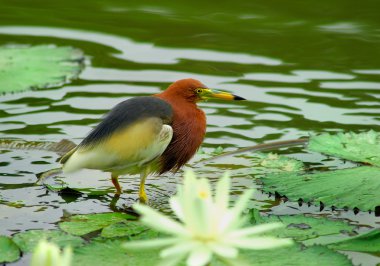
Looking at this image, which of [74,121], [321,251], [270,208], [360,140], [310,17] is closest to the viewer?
[321,251]

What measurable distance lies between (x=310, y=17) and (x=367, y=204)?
4401 millimetres

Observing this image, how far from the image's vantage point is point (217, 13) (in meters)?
8.00

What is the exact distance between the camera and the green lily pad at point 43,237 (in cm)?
336

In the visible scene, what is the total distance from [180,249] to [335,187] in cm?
235

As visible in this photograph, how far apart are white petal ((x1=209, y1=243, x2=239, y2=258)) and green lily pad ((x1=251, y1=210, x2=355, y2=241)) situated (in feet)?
5.30

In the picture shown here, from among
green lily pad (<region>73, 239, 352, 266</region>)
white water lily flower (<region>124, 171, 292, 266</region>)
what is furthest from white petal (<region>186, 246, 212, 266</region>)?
green lily pad (<region>73, 239, 352, 266</region>)

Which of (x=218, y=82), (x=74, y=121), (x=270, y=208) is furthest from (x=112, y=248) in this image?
(x=218, y=82)

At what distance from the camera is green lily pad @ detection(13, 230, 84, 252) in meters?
3.36

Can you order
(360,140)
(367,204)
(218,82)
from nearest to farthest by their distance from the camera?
(367,204)
(360,140)
(218,82)

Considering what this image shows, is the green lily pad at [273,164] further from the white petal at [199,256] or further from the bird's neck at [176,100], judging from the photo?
the white petal at [199,256]

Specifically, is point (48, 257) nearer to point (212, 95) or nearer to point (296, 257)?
point (296, 257)

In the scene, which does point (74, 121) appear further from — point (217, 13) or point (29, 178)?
point (217, 13)

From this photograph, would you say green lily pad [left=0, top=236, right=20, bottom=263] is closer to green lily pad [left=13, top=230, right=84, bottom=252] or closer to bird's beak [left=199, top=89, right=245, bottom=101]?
green lily pad [left=13, top=230, right=84, bottom=252]

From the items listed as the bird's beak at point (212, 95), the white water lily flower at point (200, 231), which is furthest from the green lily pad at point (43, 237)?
the white water lily flower at point (200, 231)
